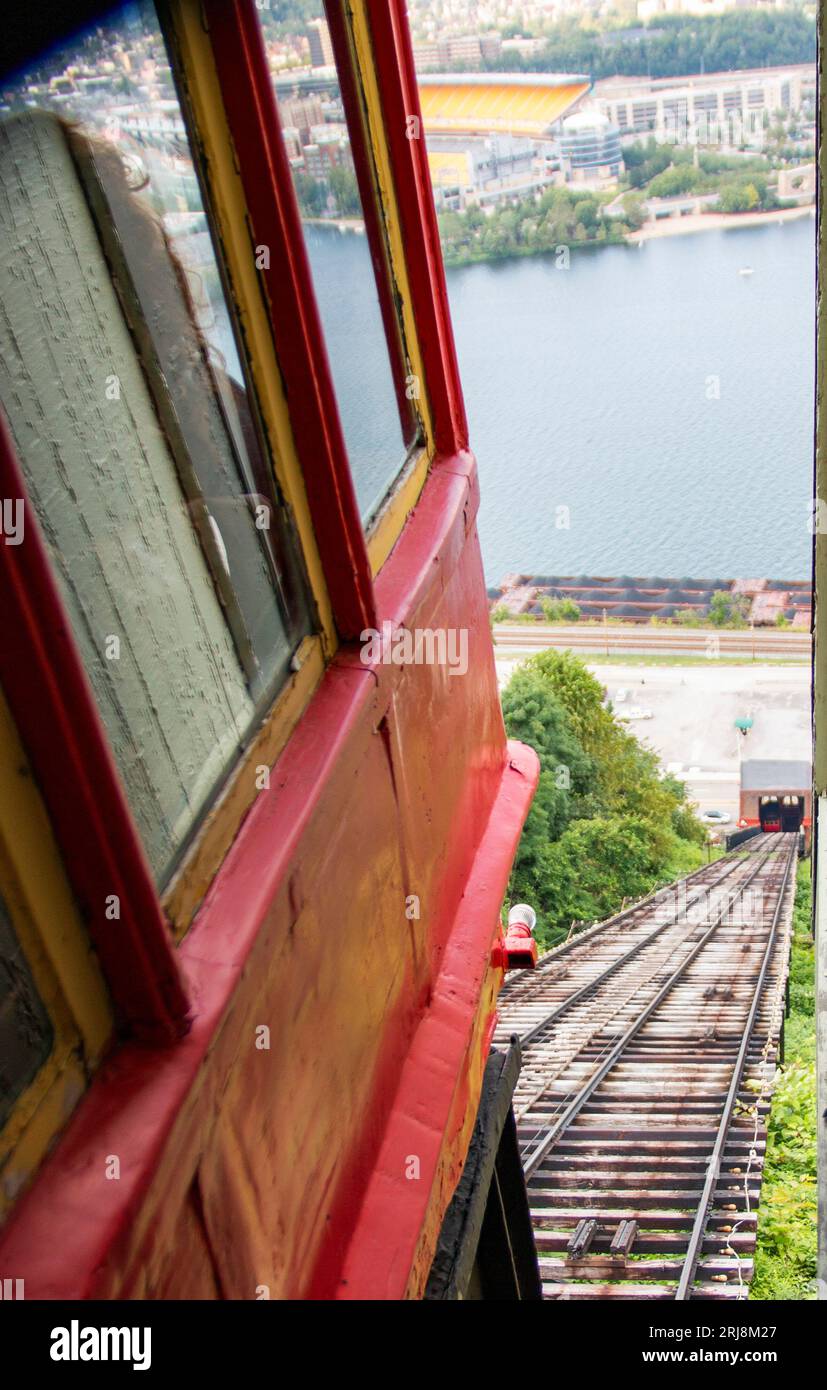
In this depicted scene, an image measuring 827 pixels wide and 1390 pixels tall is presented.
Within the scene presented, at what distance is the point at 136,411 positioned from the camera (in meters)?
1.38

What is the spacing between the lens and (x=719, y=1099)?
8.72m

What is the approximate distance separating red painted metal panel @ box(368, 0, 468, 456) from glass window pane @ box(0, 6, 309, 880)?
0.85 m

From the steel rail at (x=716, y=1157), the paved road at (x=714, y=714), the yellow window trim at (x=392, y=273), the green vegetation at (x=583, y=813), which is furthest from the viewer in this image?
the paved road at (x=714, y=714)

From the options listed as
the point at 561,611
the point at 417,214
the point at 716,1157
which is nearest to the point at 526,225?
the point at 561,611

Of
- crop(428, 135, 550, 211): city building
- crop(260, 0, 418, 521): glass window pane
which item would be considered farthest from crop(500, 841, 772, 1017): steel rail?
crop(428, 135, 550, 211): city building

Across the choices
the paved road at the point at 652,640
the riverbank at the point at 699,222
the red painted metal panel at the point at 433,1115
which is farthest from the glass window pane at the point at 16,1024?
the riverbank at the point at 699,222

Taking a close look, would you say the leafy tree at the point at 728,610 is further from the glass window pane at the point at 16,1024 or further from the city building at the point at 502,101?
the glass window pane at the point at 16,1024

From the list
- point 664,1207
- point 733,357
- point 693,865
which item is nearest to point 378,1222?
point 664,1207

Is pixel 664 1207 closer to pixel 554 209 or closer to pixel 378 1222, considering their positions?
pixel 378 1222

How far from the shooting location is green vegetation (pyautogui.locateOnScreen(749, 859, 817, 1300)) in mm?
7445

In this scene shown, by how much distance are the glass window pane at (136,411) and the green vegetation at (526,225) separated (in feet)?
188

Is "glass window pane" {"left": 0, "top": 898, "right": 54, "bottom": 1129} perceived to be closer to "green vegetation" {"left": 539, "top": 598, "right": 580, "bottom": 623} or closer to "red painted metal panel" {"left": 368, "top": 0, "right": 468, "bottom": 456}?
"red painted metal panel" {"left": 368, "top": 0, "right": 468, "bottom": 456}

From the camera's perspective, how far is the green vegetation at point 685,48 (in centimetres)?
6312

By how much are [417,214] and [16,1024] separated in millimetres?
1742
